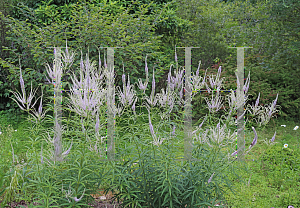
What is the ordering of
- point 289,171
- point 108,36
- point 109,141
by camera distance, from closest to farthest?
point 109,141, point 289,171, point 108,36

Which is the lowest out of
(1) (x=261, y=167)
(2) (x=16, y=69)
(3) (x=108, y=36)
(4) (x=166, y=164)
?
(1) (x=261, y=167)

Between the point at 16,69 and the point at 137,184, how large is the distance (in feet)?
17.8

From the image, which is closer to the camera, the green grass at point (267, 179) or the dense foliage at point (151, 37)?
the green grass at point (267, 179)

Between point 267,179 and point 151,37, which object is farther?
point 151,37

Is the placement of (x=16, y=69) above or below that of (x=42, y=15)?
below

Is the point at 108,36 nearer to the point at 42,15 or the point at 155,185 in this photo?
the point at 42,15

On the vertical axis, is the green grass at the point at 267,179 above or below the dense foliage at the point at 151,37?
below

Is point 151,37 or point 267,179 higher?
point 151,37

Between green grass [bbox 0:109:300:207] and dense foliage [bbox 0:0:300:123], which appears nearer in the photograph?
green grass [bbox 0:109:300:207]

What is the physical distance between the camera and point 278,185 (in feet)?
12.8

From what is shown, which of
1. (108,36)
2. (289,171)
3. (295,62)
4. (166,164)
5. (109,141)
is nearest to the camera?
(166,164)

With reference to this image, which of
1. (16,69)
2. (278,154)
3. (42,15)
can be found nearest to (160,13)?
(42,15)

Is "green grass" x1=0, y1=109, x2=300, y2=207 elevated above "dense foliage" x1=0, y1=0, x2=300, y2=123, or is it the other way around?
"dense foliage" x1=0, y1=0, x2=300, y2=123

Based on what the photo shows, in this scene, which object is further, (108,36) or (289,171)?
(108,36)
